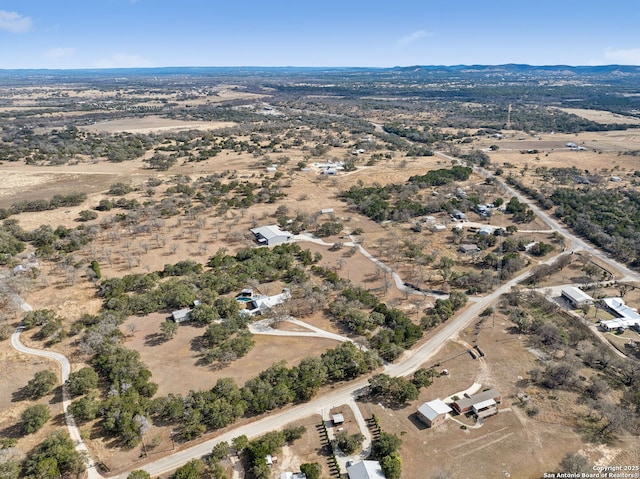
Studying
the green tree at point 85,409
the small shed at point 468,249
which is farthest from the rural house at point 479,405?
the small shed at point 468,249

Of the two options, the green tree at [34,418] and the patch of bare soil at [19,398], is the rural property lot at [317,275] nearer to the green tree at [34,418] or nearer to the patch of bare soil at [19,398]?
the patch of bare soil at [19,398]

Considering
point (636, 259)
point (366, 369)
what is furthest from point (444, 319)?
point (636, 259)

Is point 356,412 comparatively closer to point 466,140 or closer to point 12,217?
point 12,217

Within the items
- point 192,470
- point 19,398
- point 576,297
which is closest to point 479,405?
point 192,470

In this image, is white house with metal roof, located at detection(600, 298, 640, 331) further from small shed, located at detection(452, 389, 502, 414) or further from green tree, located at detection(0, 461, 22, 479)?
green tree, located at detection(0, 461, 22, 479)

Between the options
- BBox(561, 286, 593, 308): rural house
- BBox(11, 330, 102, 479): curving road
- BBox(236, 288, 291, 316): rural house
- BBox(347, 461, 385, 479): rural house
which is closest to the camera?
BBox(347, 461, 385, 479): rural house

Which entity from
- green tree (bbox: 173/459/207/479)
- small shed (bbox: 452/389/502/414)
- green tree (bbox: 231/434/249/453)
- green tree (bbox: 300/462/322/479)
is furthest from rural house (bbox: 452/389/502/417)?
green tree (bbox: 173/459/207/479)
